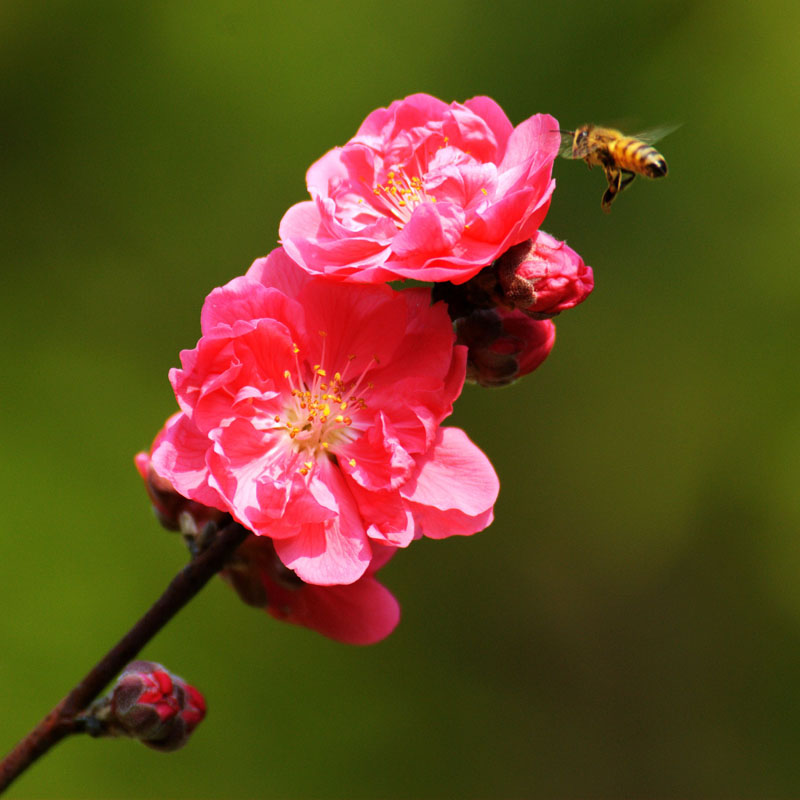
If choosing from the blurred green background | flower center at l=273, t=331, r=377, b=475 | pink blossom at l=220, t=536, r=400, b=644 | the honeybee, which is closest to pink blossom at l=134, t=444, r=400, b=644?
pink blossom at l=220, t=536, r=400, b=644

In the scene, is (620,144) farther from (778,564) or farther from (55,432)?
(778,564)

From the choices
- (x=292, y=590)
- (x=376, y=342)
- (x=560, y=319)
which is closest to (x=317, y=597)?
(x=292, y=590)

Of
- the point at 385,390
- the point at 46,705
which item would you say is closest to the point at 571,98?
the point at 46,705

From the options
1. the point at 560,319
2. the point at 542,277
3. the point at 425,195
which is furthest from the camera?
the point at 560,319

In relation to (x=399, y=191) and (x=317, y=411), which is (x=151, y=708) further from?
(x=399, y=191)

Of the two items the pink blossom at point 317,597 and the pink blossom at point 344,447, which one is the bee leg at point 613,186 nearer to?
the pink blossom at point 344,447

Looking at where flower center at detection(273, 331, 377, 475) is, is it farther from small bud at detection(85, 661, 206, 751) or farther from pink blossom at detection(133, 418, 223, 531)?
small bud at detection(85, 661, 206, 751)
